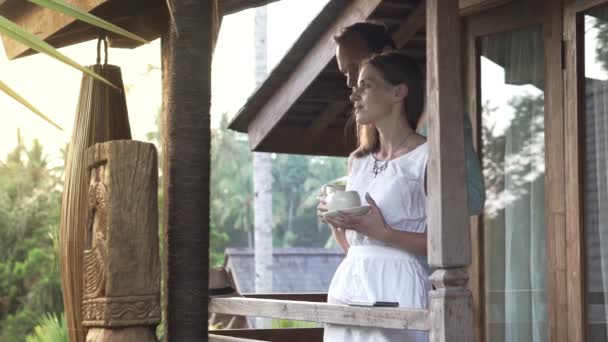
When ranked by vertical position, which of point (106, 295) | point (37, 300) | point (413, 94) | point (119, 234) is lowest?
point (37, 300)

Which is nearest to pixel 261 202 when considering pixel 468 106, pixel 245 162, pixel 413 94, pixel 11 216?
pixel 11 216

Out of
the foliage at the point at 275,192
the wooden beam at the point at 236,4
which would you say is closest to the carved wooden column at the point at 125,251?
the wooden beam at the point at 236,4

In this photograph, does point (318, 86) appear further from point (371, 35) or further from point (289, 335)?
point (371, 35)

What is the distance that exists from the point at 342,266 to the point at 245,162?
54.0m

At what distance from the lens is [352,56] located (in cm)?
432

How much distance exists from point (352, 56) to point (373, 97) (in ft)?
1.77

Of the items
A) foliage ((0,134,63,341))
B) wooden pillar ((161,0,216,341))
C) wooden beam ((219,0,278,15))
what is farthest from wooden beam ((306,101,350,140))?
foliage ((0,134,63,341))

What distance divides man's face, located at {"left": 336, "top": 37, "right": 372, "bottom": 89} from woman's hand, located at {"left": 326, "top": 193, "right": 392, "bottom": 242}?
89 centimetres

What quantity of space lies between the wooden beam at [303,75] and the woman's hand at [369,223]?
1856mm

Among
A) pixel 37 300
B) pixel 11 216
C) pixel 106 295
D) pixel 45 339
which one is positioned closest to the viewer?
pixel 106 295

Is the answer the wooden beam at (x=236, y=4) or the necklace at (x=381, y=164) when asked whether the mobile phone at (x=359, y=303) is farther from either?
the wooden beam at (x=236, y=4)

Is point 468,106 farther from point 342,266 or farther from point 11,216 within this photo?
point 11,216

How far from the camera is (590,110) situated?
482cm

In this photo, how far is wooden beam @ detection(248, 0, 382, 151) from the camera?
5.22 meters
